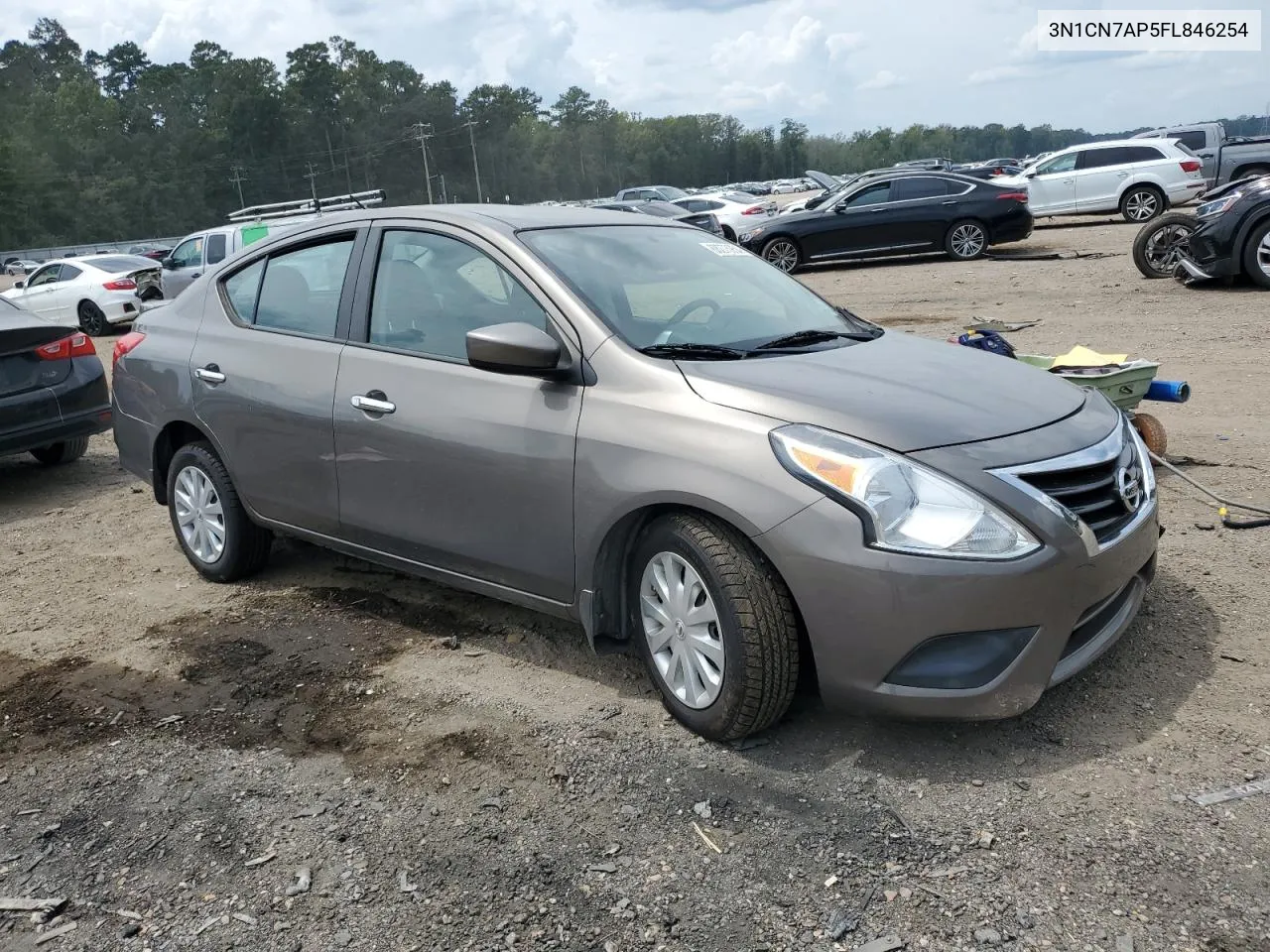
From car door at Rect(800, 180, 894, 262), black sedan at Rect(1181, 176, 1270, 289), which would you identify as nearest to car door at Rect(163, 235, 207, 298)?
car door at Rect(800, 180, 894, 262)

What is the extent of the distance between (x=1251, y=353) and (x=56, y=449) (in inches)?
376

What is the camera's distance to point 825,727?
3.58 m

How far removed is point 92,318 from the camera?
18.9m

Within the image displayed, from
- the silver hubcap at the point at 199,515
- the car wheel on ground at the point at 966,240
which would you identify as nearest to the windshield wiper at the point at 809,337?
the silver hubcap at the point at 199,515

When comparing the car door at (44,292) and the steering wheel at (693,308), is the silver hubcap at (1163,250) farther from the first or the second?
the car door at (44,292)

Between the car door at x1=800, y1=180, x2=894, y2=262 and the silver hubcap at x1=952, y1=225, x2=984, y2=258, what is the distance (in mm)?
1111

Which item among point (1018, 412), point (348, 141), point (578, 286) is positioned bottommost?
point (1018, 412)

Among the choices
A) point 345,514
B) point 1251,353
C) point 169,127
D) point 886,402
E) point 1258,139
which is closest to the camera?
point 886,402

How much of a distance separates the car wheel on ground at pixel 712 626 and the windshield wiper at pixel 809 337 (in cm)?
90

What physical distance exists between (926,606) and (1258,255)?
11.5 meters

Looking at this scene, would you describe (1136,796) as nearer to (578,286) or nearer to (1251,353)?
(578,286)

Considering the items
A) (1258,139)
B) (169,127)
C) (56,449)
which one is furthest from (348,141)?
(56,449)

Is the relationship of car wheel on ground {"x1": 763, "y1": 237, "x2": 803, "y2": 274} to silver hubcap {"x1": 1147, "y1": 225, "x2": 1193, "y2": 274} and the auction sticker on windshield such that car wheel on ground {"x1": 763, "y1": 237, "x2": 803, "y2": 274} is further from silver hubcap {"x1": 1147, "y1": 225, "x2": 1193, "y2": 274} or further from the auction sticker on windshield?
the auction sticker on windshield

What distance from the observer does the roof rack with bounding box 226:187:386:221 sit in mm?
11651
